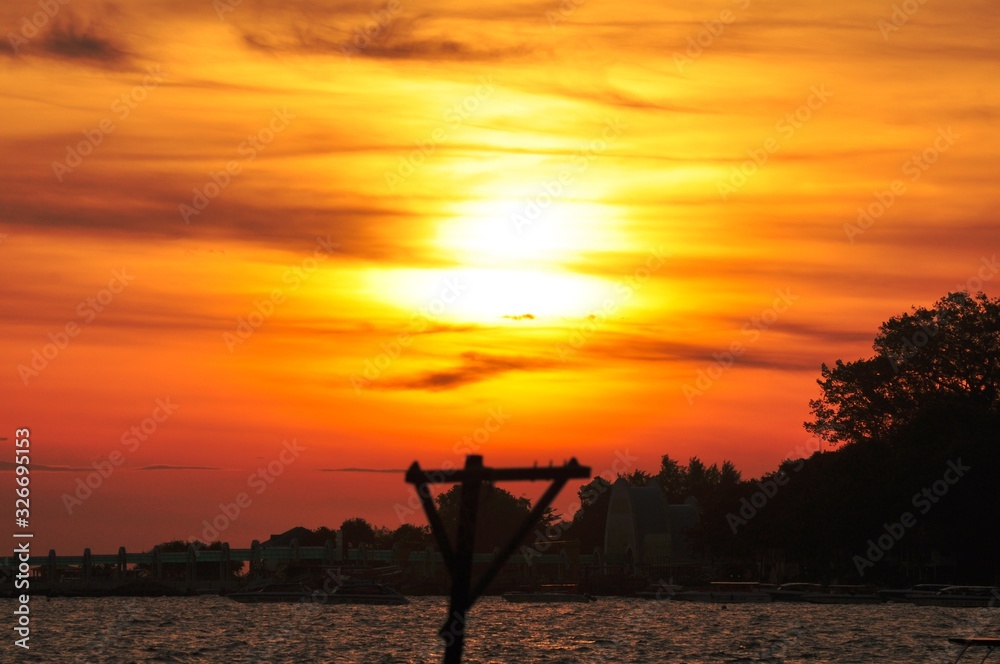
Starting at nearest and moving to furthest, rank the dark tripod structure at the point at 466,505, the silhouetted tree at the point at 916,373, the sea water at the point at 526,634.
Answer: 1. the dark tripod structure at the point at 466,505
2. the sea water at the point at 526,634
3. the silhouetted tree at the point at 916,373

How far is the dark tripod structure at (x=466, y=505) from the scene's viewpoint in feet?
82.1

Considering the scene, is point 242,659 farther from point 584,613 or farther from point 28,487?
point 584,613

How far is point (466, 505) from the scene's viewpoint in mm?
25609

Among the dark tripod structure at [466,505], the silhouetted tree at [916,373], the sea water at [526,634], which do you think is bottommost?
the sea water at [526,634]

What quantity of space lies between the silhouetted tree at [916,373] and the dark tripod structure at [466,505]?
102366 millimetres

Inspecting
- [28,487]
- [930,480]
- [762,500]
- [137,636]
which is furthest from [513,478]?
[762,500]

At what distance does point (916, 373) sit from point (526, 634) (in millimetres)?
56425

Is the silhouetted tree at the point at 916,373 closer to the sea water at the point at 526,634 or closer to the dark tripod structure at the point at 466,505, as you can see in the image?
the sea water at the point at 526,634

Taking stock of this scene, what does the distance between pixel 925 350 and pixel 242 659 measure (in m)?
82.5

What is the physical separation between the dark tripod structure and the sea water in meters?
44.6

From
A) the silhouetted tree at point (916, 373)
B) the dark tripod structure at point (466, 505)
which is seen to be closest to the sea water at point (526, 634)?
the silhouetted tree at point (916, 373)

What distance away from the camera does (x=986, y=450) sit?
367 ft

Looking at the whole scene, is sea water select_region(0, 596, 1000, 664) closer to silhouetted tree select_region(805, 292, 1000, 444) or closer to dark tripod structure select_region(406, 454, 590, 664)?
silhouetted tree select_region(805, 292, 1000, 444)

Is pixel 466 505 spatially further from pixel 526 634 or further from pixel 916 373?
pixel 916 373
